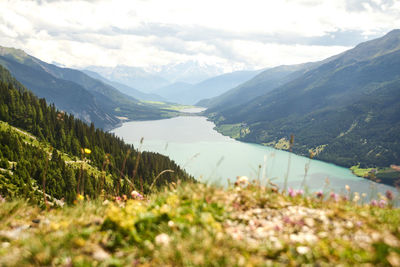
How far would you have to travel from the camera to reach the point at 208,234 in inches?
155

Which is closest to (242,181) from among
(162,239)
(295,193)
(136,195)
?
(295,193)

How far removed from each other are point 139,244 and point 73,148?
117771 mm

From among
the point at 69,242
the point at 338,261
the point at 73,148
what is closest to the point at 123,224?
the point at 69,242

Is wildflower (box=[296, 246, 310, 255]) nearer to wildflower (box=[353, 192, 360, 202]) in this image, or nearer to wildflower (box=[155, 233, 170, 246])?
wildflower (box=[155, 233, 170, 246])

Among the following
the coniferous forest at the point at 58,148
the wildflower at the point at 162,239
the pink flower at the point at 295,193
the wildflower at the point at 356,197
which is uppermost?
the wildflower at the point at 356,197

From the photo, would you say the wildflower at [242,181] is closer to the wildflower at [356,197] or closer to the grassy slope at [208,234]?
the grassy slope at [208,234]

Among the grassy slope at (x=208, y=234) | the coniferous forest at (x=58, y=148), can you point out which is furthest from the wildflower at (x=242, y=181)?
the coniferous forest at (x=58, y=148)

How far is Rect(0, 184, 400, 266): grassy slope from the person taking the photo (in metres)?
3.41

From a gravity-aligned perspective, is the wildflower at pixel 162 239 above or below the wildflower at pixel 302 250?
→ below

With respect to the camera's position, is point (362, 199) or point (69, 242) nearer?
point (69, 242)

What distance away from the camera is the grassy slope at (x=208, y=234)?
341 cm

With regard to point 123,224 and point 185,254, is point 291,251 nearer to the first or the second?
point 185,254

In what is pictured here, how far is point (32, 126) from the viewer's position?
116 m

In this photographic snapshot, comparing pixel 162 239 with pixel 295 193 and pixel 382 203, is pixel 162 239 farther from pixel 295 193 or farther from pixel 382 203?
pixel 382 203
